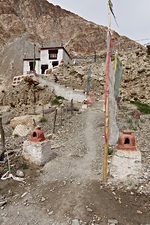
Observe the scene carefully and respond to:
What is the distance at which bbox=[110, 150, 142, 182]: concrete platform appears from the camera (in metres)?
12.7

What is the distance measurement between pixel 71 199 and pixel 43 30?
291ft

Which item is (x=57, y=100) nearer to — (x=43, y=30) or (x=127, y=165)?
(x=127, y=165)

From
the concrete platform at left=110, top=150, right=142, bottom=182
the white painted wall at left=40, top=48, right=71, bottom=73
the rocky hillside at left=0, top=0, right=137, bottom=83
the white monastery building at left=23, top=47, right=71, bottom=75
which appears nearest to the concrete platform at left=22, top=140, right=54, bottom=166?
the concrete platform at left=110, top=150, right=142, bottom=182

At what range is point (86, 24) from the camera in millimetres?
93250

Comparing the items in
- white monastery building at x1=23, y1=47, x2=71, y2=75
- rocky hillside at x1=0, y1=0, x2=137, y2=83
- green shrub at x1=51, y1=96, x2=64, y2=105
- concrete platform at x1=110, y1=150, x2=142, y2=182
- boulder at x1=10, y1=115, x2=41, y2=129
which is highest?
rocky hillside at x1=0, y1=0, x2=137, y2=83

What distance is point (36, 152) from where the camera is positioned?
15.2m

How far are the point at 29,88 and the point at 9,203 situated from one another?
29.3m

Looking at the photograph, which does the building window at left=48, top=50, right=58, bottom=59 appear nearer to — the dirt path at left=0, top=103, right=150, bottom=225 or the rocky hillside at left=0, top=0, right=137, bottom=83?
the rocky hillside at left=0, top=0, right=137, bottom=83

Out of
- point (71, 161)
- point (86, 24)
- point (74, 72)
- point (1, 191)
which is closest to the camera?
point (1, 191)

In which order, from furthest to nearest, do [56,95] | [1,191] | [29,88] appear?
[29,88], [56,95], [1,191]

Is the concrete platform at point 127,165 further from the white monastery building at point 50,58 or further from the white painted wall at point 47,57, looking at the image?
the white painted wall at point 47,57

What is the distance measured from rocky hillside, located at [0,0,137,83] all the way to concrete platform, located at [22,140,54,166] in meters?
55.1

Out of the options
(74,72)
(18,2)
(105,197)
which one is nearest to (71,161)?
(105,197)

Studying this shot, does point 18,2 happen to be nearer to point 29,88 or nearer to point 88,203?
point 29,88
